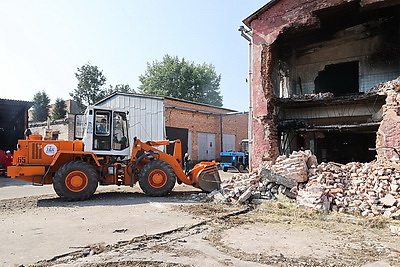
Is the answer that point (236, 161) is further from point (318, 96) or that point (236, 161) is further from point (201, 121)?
point (318, 96)

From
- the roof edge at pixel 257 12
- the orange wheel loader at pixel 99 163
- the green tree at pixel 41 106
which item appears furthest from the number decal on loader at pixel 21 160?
the green tree at pixel 41 106

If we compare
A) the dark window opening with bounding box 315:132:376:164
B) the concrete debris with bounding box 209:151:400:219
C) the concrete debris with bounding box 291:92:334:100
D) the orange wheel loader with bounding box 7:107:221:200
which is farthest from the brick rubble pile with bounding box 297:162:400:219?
the dark window opening with bounding box 315:132:376:164

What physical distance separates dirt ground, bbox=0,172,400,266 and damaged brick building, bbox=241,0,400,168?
5.01m

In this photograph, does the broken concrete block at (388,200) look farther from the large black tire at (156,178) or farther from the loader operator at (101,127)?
the loader operator at (101,127)

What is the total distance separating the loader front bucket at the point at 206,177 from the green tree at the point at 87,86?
110 feet

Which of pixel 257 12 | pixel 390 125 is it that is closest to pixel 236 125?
pixel 257 12

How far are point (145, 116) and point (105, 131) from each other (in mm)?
12113

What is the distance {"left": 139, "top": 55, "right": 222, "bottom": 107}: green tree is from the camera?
4388cm

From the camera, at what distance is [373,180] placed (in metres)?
7.92

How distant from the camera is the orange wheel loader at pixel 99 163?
361 inches

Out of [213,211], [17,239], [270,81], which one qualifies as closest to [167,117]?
[270,81]

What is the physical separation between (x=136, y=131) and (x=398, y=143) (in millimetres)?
16582

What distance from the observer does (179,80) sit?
145ft

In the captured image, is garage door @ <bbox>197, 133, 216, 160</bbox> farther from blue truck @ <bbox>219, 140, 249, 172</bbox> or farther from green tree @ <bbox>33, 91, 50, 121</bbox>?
green tree @ <bbox>33, 91, 50, 121</bbox>
